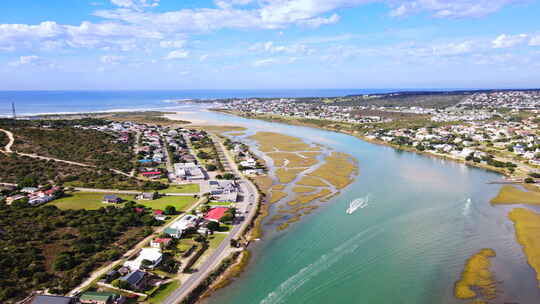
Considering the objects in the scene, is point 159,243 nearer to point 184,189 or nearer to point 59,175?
point 184,189

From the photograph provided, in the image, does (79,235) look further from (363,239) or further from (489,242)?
(489,242)

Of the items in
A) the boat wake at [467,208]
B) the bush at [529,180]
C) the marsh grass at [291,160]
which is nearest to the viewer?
the boat wake at [467,208]

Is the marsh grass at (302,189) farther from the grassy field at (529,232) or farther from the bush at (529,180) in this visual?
the bush at (529,180)

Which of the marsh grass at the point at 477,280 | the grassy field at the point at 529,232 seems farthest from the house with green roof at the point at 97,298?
the grassy field at the point at 529,232

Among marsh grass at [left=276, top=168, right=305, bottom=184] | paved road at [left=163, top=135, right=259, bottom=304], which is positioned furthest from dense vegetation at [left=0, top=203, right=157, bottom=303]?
marsh grass at [left=276, top=168, right=305, bottom=184]

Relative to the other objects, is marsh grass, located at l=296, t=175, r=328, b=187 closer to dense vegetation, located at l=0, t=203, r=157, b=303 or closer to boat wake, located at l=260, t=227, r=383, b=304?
boat wake, located at l=260, t=227, r=383, b=304

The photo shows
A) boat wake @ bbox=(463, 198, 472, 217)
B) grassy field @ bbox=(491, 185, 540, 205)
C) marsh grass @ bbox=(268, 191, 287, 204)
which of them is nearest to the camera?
boat wake @ bbox=(463, 198, 472, 217)
